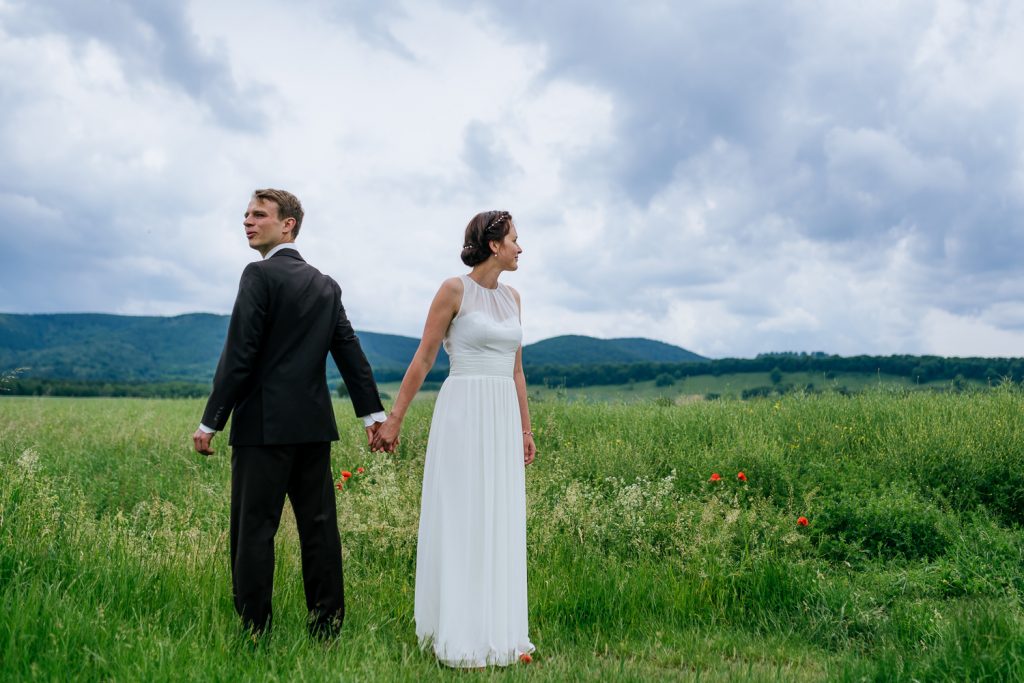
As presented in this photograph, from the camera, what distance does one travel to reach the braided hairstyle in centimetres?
473

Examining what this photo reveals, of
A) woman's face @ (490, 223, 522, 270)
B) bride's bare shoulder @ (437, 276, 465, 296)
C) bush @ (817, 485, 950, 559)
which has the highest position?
woman's face @ (490, 223, 522, 270)

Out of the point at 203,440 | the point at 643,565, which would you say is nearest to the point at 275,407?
the point at 203,440

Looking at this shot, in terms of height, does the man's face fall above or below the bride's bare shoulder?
above

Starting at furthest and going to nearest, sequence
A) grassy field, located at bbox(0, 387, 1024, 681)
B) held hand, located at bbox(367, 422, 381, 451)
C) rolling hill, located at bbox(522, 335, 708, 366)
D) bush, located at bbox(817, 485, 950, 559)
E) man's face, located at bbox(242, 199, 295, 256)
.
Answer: rolling hill, located at bbox(522, 335, 708, 366) → bush, located at bbox(817, 485, 950, 559) → held hand, located at bbox(367, 422, 381, 451) → man's face, located at bbox(242, 199, 295, 256) → grassy field, located at bbox(0, 387, 1024, 681)

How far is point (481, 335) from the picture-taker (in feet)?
15.5

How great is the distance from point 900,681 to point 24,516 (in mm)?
6086

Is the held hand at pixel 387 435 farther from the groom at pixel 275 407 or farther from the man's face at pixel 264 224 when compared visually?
the man's face at pixel 264 224

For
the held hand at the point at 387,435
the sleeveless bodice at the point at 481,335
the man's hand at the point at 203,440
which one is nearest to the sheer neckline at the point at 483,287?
the sleeveless bodice at the point at 481,335

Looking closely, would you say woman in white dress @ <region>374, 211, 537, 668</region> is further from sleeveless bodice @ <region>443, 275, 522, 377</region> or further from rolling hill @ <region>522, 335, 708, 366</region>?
rolling hill @ <region>522, 335, 708, 366</region>

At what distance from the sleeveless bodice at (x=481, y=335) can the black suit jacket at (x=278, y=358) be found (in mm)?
804

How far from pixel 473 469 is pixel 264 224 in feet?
6.65

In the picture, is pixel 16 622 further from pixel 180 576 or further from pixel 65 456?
pixel 65 456

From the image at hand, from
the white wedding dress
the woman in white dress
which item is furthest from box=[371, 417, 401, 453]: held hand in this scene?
the white wedding dress

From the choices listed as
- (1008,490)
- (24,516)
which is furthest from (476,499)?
(1008,490)
